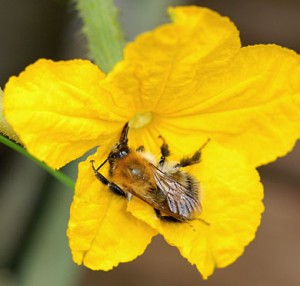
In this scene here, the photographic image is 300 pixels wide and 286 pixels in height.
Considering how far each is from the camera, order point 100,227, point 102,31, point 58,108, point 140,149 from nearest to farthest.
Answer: point 58,108
point 100,227
point 140,149
point 102,31

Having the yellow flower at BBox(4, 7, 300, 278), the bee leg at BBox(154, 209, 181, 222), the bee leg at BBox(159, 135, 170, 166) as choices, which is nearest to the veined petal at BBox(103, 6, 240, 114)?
the yellow flower at BBox(4, 7, 300, 278)

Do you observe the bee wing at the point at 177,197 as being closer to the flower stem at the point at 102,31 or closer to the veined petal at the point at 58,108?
the veined petal at the point at 58,108

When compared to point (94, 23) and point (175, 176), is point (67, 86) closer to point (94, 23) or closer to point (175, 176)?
point (175, 176)

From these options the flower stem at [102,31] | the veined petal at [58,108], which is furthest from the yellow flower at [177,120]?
the flower stem at [102,31]

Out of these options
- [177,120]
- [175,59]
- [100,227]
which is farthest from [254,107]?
[100,227]

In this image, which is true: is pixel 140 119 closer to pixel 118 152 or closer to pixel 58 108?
pixel 118 152

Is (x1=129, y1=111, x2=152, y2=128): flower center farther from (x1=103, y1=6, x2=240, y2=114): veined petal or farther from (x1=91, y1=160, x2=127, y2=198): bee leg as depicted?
(x1=91, y1=160, x2=127, y2=198): bee leg

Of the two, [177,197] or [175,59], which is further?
[177,197]
